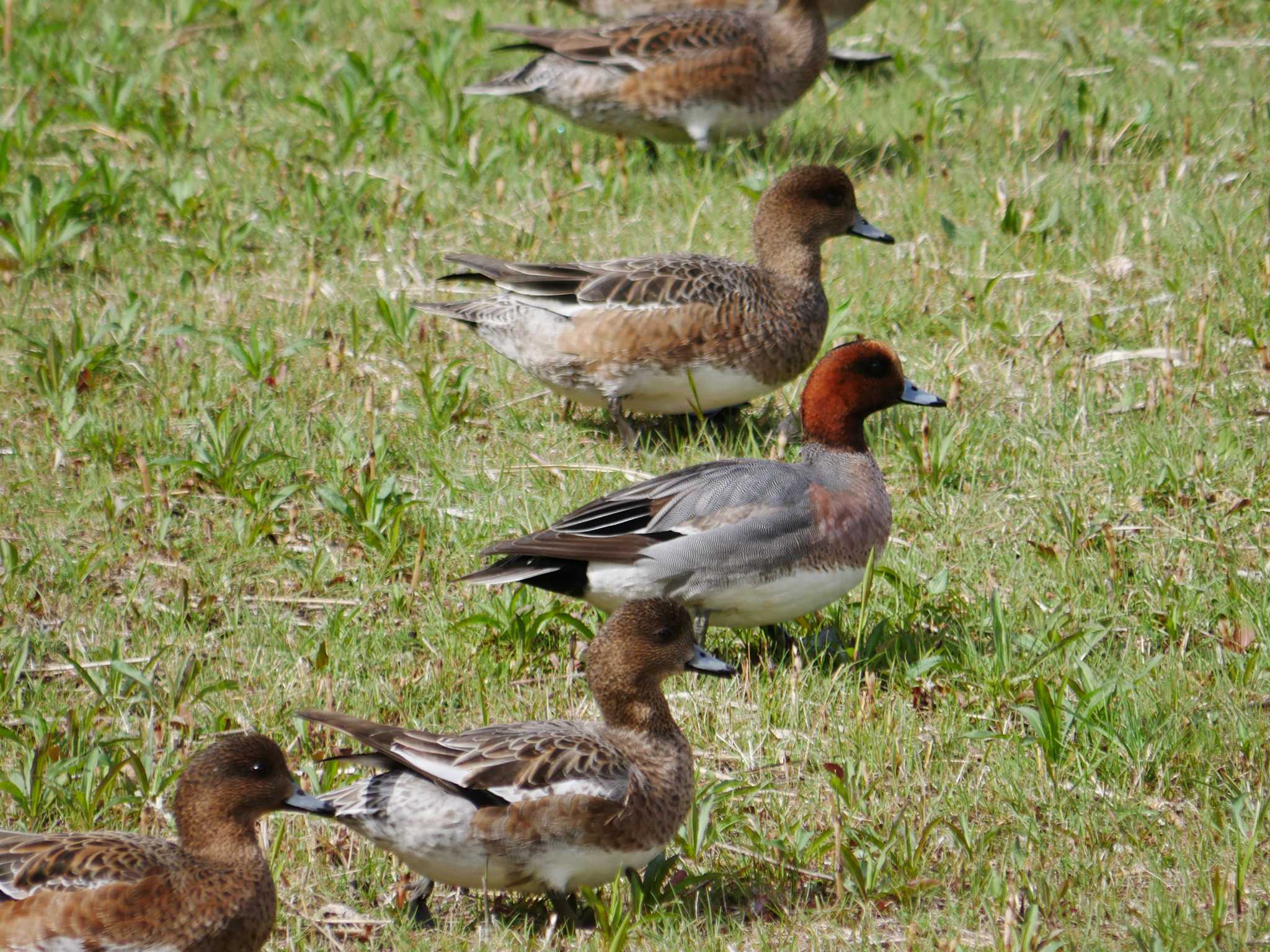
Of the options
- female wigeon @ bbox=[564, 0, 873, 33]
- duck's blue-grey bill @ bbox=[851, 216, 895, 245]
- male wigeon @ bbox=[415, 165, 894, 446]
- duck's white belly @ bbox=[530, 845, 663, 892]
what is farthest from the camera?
female wigeon @ bbox=[564, 0, 873, 33]

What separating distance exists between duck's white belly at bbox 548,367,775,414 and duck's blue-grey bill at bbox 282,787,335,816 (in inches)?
105

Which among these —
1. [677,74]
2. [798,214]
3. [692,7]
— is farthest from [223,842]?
[692,7]

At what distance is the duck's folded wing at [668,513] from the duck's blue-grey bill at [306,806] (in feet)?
3.64

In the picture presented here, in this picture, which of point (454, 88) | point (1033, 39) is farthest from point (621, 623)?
point (1033, 39)

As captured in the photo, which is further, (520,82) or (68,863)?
(520,82)

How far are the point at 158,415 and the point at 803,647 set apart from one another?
263 cm

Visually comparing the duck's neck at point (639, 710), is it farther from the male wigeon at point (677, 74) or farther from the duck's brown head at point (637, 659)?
the male wigeon at point (677, 74)

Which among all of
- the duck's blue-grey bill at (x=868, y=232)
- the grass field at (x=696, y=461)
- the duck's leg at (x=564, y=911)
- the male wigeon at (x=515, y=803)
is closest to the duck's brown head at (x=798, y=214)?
the duck's blue-grey bill at (x=868, y=232)

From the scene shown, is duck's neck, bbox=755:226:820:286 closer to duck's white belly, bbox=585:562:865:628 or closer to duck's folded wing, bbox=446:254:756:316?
duck's folded wing, bbox=446:254:756:316

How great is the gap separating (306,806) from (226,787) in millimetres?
184

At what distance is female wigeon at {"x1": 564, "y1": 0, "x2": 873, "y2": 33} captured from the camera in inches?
372

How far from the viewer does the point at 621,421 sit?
6020 mm

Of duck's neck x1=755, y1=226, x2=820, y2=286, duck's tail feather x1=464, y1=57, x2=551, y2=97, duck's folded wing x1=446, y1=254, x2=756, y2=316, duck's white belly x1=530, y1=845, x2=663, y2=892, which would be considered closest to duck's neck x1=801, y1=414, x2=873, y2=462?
duck's folded wing x1=446, y1=254, x2=756, y2=316

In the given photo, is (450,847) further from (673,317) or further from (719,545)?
(673,317)
